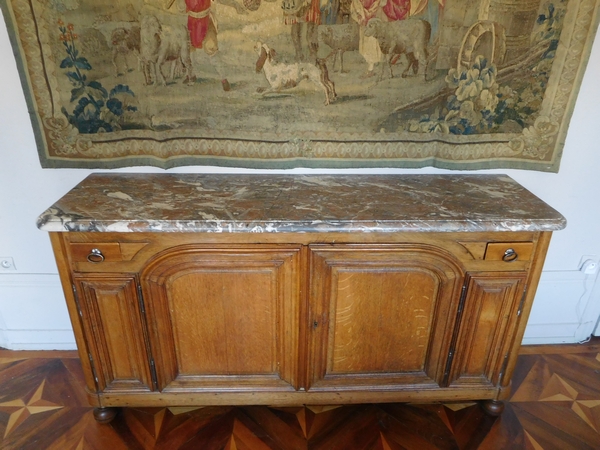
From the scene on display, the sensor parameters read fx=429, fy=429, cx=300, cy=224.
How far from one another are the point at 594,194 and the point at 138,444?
2.24 metres

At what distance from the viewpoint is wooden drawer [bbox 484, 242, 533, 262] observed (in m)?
1.49

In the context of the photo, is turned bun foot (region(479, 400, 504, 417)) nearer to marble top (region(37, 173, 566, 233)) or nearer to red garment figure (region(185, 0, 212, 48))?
marble top (region(37, 173, 566, 233))

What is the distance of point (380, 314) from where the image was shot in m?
1.59

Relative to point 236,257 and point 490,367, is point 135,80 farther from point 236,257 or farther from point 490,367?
point 490,367

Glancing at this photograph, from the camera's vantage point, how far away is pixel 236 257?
148cm

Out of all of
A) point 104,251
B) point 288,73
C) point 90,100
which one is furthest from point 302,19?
point 104,251

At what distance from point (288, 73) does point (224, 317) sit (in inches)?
38.3

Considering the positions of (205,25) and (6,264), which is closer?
(205,25)

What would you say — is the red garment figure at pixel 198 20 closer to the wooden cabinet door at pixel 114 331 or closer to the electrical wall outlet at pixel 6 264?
the wooden cabinet door at pixel 114 331

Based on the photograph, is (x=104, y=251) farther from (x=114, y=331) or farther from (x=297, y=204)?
(x=297, y=204)

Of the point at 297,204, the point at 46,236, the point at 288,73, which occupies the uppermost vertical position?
the point at 288,73

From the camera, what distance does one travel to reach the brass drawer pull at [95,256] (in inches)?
56.9

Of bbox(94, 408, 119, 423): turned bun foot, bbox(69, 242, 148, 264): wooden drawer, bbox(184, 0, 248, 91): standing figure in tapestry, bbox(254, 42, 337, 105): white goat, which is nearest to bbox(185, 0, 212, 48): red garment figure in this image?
bbox(184, 0, 248, 91): standing figure in tapestry

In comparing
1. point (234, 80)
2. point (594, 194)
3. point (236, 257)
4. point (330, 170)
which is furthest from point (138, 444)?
point (594, 194)
